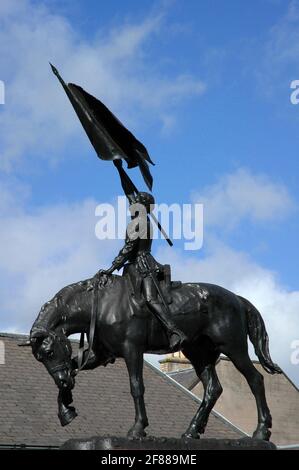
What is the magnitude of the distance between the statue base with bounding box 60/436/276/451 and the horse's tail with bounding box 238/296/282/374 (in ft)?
3.67

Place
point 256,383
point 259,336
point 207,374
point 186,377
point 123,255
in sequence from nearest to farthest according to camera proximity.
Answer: point 123,255, point 256,383, point 207,374, point 259,336, point 186,377

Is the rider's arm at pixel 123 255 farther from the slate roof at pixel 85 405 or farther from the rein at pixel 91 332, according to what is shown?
the slate roof at pixel 85 405

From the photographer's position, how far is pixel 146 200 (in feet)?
36.1

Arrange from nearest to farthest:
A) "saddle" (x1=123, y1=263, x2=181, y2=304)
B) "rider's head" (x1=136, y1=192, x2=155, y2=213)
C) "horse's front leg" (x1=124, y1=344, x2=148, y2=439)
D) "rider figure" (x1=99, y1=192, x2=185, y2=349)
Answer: "horse's front leg" (x1=124, y1=344, x2=148, y2=439) → "rider figure" (x1=99, y1=192, x2=185, y2=349) → "saddle" (x1=123, y1=263, x2=181, y2=304) → "rider's head" (x1=136, y1=192, x2=155, y2=213)

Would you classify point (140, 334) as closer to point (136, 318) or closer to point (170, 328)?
point (136, 318)

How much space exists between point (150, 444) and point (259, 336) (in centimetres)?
226

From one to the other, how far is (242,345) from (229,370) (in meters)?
25.1

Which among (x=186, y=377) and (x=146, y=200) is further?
(x=186, y=377)

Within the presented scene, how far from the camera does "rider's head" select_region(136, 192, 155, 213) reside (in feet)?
36.1

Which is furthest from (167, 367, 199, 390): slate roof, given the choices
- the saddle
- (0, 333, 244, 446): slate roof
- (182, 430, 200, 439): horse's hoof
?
the saddle

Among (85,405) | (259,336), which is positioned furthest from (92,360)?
(85,405)

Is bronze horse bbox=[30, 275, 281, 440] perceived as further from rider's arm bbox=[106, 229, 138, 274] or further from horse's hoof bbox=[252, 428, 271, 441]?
rider's arm bbox=[106, 229, 138, 274]

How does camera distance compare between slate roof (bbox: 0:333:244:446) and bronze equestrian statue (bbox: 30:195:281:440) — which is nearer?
bronze equestrian statue (bbox: 30:195:281:440)
